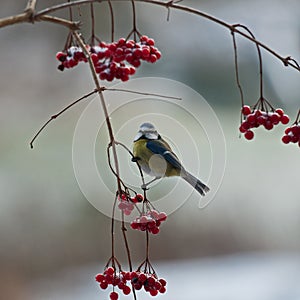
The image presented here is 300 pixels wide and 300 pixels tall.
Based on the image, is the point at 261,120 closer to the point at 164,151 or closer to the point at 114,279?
the point at 164,151

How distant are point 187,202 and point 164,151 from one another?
1.78 m

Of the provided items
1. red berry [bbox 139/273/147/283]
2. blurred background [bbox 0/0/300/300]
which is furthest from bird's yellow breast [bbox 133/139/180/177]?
blurred background [bbox 0/0/300/300]

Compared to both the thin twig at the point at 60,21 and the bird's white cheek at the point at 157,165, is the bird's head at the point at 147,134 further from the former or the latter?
the thin twig at the point at 60,21

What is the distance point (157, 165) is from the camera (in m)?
0.57

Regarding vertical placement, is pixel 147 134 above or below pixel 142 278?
above

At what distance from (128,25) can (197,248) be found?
105 centimetres

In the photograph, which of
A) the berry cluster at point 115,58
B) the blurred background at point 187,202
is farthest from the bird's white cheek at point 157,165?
the blurred background at point 187,202

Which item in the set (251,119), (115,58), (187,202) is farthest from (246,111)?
(187,202)

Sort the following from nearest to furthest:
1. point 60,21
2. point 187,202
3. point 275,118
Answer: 1. point 60,21
2. point 275,118
3. point 187,202

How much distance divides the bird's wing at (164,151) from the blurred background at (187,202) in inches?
61.8

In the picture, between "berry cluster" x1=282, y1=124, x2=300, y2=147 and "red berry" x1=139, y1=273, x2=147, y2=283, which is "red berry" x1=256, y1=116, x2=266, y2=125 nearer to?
"berry cluster" x1=282, y1=124, x2=300, y2=147

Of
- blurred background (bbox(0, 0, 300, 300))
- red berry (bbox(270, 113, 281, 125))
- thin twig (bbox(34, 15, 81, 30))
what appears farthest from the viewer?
blurred background (bbox(0, 0, 300, 300))

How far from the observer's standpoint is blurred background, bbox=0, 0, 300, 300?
2203 mm

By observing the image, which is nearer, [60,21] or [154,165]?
[60,21]
